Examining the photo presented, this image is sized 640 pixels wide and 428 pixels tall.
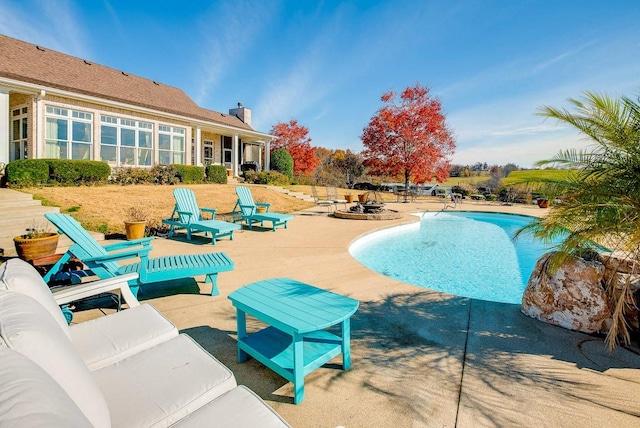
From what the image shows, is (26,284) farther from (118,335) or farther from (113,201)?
(113,201)

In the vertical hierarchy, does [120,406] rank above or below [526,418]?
above

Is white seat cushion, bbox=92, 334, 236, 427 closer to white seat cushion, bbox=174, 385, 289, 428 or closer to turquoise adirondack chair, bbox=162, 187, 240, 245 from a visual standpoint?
white seat cushion, bbox=174, 385, 289, 428

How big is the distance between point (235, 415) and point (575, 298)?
362 centimetres

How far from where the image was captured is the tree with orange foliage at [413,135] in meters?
22.1

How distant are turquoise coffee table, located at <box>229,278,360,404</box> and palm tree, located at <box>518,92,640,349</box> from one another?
2469 millimetres

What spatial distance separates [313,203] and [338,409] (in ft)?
48.7

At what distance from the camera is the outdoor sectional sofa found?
84cm

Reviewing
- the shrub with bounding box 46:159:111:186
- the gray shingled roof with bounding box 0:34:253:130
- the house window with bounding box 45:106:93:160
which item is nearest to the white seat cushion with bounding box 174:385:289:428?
the shrub with bounding box 46:159:111:186

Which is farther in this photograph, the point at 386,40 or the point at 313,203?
the point at 313,203

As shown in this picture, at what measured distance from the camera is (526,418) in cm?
216

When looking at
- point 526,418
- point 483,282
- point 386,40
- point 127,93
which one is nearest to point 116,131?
point 127,93

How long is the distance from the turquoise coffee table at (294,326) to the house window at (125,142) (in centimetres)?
1525

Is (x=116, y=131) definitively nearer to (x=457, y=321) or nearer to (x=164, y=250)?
(x=164, y=250)

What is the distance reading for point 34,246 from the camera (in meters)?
5.50
